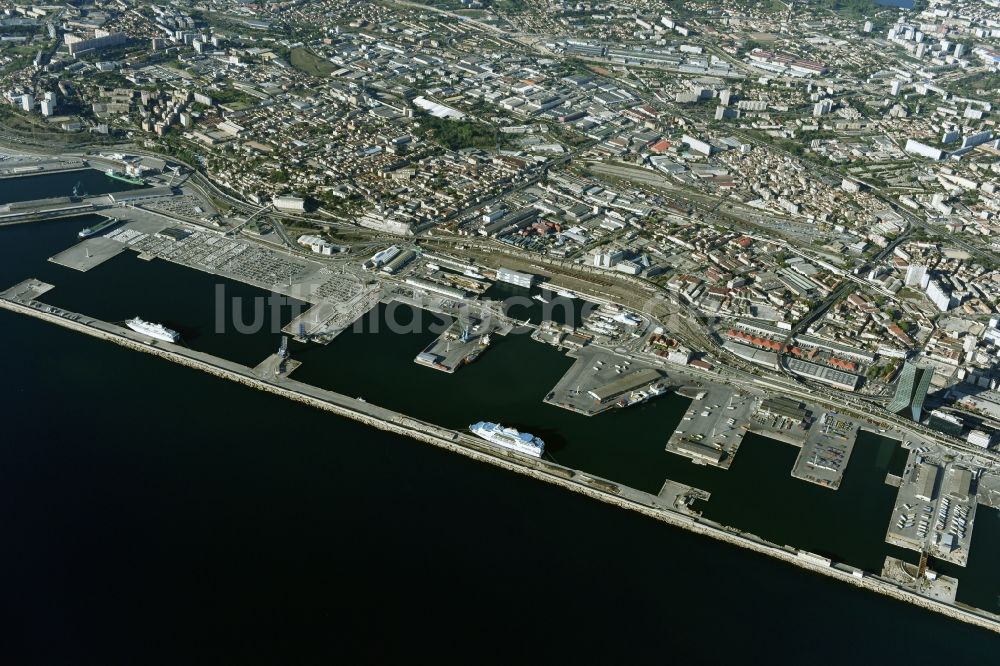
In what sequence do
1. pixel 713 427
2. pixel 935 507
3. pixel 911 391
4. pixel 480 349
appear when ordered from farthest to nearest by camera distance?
pixel 480 349
pixel 911 391
pixel 713 427
pixel 935 507

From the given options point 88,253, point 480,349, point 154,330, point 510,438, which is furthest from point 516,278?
point 88,253

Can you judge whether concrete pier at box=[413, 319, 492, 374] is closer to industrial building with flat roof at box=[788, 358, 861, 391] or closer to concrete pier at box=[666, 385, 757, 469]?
concrete pier at box=[666, 385, 757, 469]

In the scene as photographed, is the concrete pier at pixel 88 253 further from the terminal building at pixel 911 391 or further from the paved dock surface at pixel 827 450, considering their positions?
the terminal building at pixel 911 391

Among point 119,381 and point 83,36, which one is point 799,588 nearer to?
point 119,381

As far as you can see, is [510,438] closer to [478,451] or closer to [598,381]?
[478,451]

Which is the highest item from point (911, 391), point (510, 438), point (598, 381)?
point (911, 391)

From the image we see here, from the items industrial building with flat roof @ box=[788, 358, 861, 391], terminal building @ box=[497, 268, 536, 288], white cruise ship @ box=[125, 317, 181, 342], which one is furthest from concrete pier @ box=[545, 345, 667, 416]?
white cruise ship @ box=[125, 317, 181, 342]
